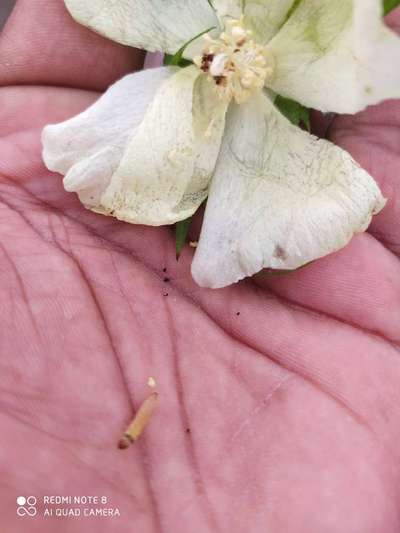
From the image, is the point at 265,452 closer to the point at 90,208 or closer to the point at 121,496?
the point at 121,496

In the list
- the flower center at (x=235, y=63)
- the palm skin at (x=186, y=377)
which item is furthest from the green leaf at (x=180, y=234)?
the flower center at (x=235, y=63)

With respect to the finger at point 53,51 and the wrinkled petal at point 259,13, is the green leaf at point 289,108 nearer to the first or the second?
the wrinkled petal at point 259,13

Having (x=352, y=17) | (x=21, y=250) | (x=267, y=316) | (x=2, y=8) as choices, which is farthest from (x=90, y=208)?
(x=2, y=8)

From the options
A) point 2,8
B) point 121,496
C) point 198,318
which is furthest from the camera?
point 2,8

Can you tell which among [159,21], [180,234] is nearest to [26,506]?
[180,234]

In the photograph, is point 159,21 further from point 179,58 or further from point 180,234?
point 180,234

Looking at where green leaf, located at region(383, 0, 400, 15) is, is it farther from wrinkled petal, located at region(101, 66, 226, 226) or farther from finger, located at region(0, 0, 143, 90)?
finger, located at region(0, 0, 143, 90)
